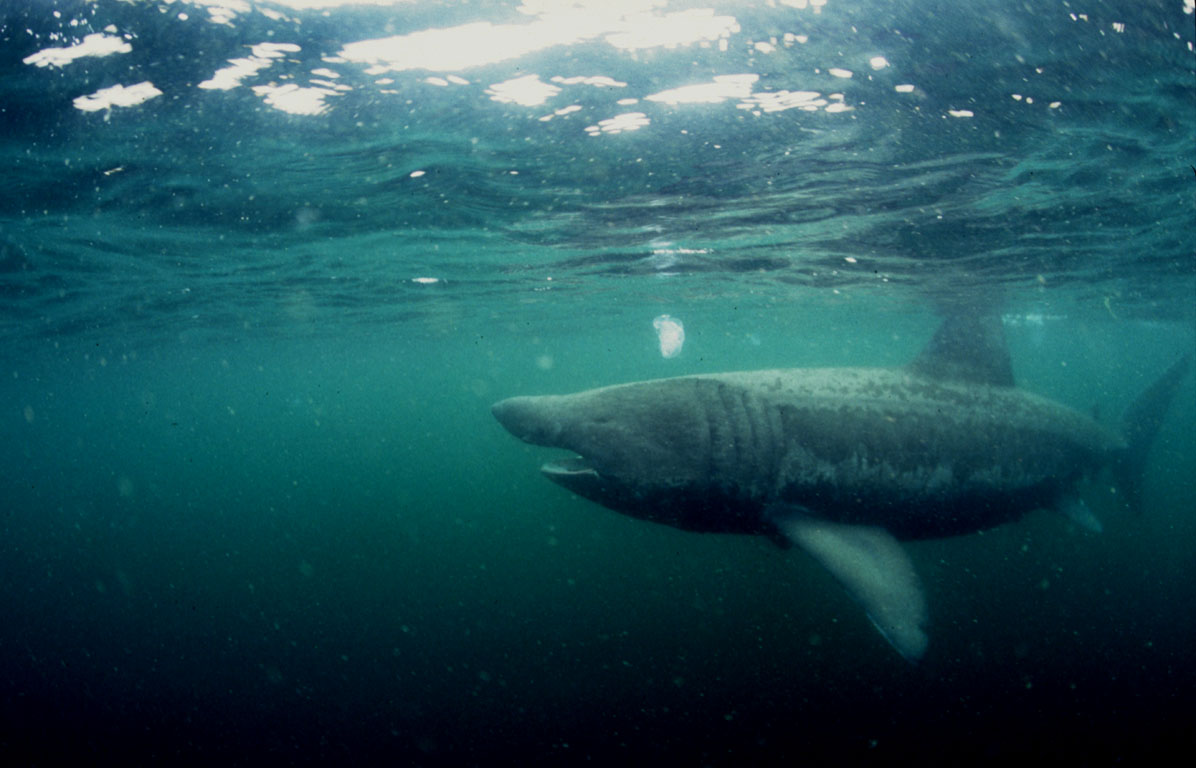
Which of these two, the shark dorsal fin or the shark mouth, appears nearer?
the shark mouth

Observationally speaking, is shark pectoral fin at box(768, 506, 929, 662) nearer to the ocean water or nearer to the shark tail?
the ocean water

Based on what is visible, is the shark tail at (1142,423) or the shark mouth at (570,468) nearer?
the shark mouth at (570,468)

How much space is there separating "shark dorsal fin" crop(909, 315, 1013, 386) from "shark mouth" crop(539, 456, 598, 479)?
468cm

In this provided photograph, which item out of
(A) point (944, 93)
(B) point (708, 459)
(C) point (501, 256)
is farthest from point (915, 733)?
(C) point (501, 256)

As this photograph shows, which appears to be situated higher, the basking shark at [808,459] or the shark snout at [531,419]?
the shark snout at [531,419]

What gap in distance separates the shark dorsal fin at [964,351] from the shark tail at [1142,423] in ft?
15.6

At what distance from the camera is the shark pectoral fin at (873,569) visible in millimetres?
4723

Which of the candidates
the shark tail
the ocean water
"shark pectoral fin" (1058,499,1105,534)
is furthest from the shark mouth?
the shark tail

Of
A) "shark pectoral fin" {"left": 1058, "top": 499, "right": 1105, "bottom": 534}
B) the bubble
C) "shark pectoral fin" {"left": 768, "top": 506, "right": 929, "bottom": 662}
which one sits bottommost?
the bubble

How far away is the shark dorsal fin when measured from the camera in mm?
7770

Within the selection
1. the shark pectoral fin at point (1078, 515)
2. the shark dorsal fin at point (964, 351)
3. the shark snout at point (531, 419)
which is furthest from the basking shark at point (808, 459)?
the shark pectoral fin at point (1078, 515)

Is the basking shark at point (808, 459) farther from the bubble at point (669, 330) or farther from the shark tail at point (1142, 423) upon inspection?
the bubble at point (669, 330)

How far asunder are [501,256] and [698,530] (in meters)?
11.6

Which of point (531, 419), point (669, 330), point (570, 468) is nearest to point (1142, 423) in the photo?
point (570, 468)
